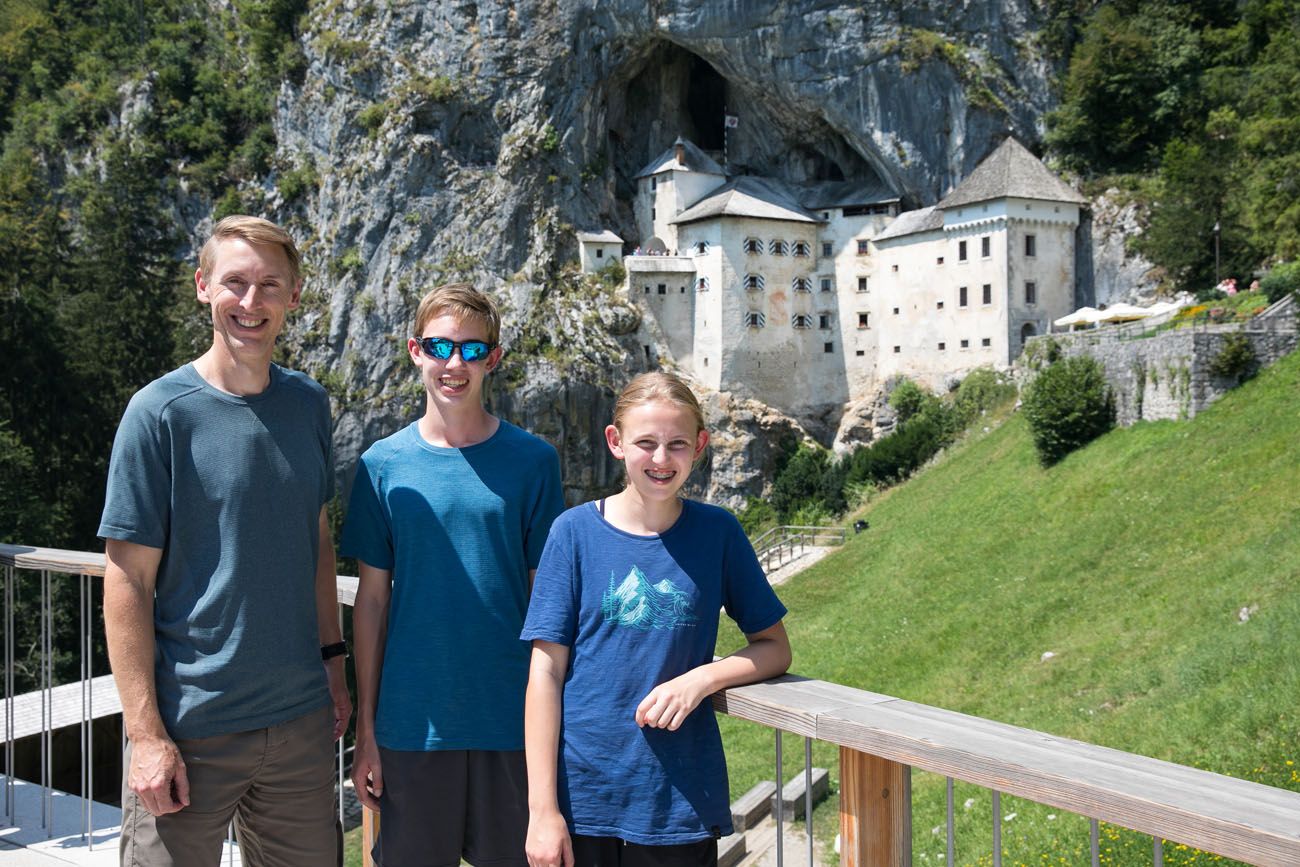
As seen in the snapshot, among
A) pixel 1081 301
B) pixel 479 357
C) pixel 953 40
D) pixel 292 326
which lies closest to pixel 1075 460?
pixel 1081 301

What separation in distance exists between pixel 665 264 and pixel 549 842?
50379mm

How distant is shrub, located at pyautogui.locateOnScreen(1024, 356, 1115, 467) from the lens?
27609mm

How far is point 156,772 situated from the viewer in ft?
11.9

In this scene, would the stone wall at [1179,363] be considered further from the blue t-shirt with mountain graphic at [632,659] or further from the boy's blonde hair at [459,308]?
the blue t-shirt with mountain graphic at [632,659]

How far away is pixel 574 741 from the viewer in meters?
→ 3.54

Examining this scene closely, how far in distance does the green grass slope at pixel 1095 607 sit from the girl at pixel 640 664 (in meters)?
6.01

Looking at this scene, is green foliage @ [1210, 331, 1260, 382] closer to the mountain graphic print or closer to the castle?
the castle

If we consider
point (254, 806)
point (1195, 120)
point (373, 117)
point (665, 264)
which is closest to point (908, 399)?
point (665, 264)

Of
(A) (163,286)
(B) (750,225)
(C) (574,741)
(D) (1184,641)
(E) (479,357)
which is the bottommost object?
(D) (1184,641)

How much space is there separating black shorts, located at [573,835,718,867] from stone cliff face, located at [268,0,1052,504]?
151 feet

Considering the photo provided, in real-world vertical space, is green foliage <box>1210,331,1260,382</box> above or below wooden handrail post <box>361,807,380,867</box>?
above

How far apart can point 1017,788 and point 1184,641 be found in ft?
44.4

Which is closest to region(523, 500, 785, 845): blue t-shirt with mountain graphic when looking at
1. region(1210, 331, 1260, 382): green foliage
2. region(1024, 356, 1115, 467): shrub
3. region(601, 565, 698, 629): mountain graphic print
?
region(601, 565, 698, 629): mountain graphic print

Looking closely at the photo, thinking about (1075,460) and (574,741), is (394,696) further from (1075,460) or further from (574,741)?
(1075,460)
